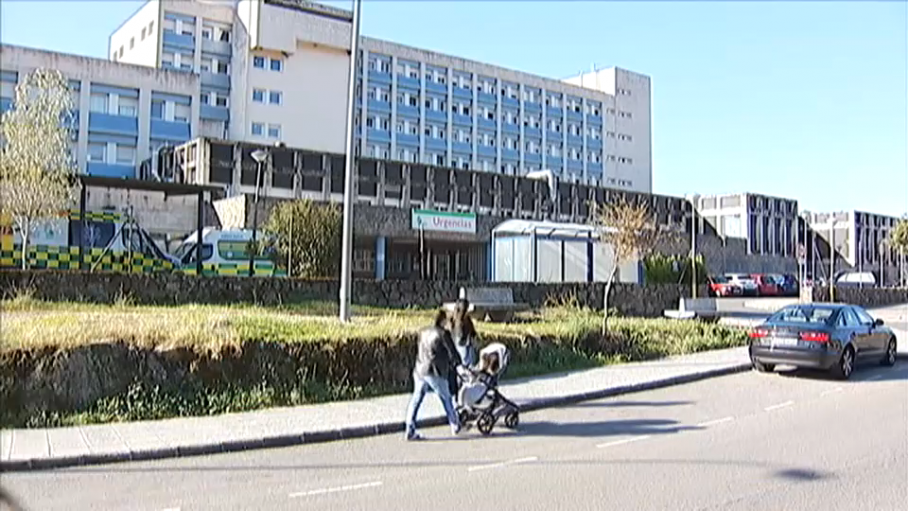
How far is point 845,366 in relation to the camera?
1596 centimetres

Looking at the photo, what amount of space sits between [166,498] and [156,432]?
9.08 feet

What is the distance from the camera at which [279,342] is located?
12.4 m

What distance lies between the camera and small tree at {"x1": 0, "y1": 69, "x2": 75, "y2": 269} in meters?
23.8

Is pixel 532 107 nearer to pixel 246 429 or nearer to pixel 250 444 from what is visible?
pixel 246 429

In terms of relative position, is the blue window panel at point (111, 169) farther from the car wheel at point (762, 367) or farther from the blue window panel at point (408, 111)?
the car wheel at point (762, 367)

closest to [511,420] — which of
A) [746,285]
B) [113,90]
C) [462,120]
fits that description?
[746,285]

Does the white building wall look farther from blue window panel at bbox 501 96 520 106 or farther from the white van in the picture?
the white van

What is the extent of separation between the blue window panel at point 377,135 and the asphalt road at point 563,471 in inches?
2581

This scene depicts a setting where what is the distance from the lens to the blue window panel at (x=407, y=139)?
257 ft

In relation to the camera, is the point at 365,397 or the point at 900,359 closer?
the point at 365,397

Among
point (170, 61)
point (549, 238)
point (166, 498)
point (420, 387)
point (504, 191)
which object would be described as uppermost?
point (170, 61)

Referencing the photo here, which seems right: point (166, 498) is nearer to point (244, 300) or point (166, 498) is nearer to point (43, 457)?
point (43, 457)

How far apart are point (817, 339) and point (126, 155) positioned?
2122 inches

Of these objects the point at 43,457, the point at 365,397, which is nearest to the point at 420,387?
the point at 365,397
